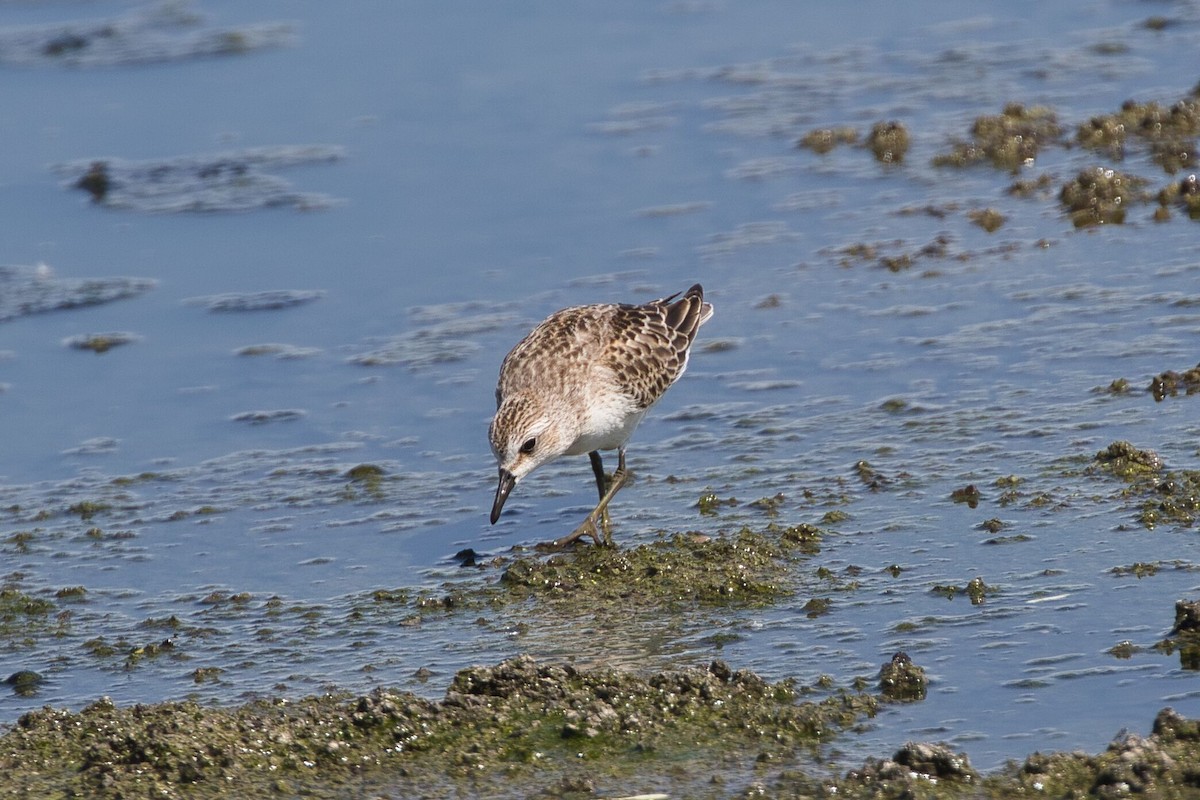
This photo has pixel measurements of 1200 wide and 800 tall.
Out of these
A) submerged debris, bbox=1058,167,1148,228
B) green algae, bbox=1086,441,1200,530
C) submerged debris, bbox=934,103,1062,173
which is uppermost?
submerged debris, bbox=934,103,1062,173

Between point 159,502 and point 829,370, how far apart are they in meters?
3.75

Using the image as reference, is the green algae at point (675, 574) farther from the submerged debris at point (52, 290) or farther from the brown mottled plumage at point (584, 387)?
the submerged debris at point (52, 290)

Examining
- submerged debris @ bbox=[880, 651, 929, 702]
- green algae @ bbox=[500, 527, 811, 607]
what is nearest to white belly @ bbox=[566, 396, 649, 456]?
green algae @ bbox=[500, 527, 811, 607]

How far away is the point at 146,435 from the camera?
9.99m

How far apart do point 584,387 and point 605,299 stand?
9.20 ft

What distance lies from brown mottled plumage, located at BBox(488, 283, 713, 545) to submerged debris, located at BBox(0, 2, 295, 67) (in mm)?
8488

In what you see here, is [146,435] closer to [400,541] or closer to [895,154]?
[400,541]

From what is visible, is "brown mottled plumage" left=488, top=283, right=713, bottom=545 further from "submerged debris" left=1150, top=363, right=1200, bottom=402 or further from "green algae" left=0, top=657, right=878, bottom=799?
"submerged debris" left=1150, top=363, right=1200, bottom=402

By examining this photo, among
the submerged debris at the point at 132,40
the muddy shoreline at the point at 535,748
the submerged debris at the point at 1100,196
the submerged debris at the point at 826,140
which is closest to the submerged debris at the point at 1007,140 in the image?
the submerged debris at the point at 826,140

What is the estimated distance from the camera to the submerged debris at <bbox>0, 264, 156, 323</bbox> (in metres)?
11.9

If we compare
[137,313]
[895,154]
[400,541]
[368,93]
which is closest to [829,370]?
[400,541]

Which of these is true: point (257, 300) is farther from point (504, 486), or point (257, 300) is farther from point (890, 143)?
point (890, 143)

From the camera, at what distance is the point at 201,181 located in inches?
535

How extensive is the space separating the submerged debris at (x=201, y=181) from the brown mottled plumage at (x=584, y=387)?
4.83 metres
